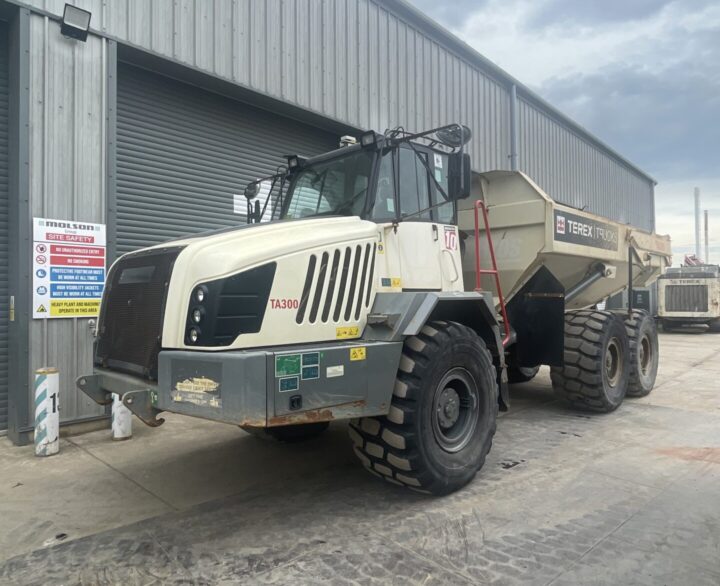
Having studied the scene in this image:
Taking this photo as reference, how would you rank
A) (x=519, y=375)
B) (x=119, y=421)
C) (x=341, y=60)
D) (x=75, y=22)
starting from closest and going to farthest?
(x=119, y=421) → (x=75, y=22) → (x=519, y=375) → (x=341, y=60)

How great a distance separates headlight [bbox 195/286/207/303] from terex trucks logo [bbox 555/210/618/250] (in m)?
4.45

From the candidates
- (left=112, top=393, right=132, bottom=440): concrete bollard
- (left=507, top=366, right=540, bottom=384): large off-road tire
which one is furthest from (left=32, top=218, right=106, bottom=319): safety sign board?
(left=507, top=366, right=540, bottom=384): large off-road tire

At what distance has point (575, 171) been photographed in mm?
18156

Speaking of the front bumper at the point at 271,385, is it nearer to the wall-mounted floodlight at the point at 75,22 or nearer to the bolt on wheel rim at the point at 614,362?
the wall-mounted floodlight at the point at 75,22

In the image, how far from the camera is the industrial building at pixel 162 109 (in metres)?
5.98

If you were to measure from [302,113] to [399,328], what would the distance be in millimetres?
6193

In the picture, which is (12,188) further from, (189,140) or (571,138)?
(571,138)

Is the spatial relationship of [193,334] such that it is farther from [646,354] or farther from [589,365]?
[646,354]

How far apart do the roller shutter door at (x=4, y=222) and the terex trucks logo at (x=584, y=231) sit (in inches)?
254

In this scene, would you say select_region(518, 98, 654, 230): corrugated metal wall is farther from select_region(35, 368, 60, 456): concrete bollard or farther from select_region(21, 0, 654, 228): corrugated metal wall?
select_region(35, 368, 60, 456): concrete bollard

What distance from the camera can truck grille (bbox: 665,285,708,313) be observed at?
821 inches

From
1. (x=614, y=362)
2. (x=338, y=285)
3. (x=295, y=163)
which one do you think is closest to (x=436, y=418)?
(x=338, y=285)

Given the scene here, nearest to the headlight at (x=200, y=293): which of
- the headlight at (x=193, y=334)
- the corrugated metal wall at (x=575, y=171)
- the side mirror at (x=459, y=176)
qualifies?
the headlight at (x=193, y=334)

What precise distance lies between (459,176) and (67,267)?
182 inches
